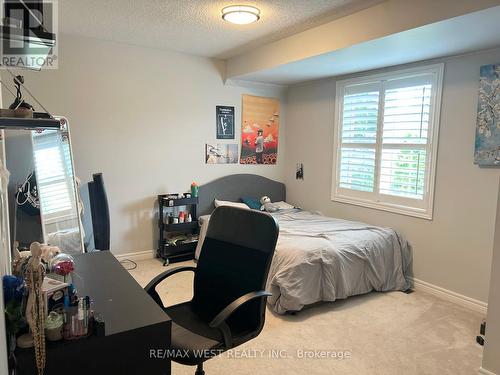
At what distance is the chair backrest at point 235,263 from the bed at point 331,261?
1.09m

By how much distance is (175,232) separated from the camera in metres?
4.47

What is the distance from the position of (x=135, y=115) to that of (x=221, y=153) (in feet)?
3.89

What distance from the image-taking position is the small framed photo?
4660 mm

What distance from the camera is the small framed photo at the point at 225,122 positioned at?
4660mm

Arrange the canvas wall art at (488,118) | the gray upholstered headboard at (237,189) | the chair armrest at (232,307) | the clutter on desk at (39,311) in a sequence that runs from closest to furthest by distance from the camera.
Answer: the clutter on desk at (39,311) < the chair armrest at (232,307) < the canvas wall art at (488,118) < the gray upholstered headboard at (237,189)

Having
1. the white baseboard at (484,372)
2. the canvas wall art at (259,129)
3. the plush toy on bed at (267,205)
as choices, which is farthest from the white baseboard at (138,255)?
the white baseboard at (484,372)

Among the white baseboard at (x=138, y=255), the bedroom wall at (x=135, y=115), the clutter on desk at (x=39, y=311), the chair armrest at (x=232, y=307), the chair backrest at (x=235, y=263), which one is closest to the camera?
the clutter on desk at (x=39, y=311)

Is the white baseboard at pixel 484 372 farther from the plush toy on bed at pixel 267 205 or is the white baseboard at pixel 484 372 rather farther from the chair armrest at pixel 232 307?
the plush toy on bed at pixel 267 205

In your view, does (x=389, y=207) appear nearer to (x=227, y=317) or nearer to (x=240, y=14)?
(x=240, y=14)

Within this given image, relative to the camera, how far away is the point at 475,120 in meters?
3.14

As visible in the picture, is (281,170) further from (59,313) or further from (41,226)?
(59,313)

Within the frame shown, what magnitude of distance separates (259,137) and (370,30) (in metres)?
2.45

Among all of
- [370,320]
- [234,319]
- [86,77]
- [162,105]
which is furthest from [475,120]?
[86,77]

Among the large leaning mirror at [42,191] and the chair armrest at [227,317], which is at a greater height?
the large leaning mirror at [42,191]
